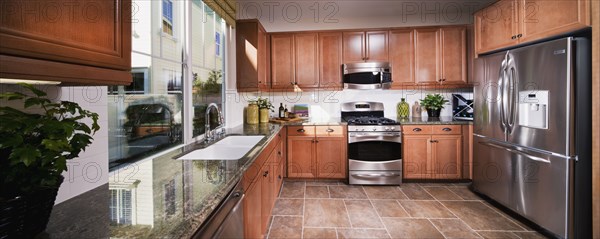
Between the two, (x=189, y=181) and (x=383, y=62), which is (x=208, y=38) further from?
(x=383, y=62)

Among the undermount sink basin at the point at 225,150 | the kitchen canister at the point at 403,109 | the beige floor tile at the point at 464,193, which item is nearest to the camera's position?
the undermount sink basin at the point at 225,150

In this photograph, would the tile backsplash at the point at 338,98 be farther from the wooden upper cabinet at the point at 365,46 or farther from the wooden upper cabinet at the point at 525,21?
the wooden upper cabinet at the point at 525,21

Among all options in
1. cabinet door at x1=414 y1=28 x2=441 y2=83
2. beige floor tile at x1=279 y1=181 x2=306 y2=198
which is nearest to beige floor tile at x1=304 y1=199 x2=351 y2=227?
beige floor tile at x1=279 y1=181 x2=306 y2=198

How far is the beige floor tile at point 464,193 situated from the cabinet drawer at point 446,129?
0.73m

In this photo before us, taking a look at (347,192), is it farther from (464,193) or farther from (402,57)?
(402,57)

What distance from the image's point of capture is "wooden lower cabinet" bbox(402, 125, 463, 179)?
3631mm

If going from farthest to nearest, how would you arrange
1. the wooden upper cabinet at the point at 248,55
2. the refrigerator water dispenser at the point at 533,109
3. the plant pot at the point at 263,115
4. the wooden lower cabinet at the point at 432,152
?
the plant pot at the point at 263,115 → the wooden lower cabinet at the point at 432,152 → the wooden upper cabinet at the point at 248,55 → the refrigerator water dispenser at the point at 533,109

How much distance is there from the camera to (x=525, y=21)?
A: 2.49 meters

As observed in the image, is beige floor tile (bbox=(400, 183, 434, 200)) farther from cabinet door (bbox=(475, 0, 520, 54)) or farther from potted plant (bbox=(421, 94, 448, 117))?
cabinet door (bbox=(475, 0, 520, 54))

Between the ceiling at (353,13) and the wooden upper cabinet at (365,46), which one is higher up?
the ceiling at (353,13)

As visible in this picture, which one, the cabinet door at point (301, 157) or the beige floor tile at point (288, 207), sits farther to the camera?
the cabinet door at point (301, 157)

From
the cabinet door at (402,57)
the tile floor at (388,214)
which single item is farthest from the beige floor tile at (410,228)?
the cabinet door at (402,57)

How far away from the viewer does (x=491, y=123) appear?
9.45 feet

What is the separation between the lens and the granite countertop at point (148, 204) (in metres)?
0.78
